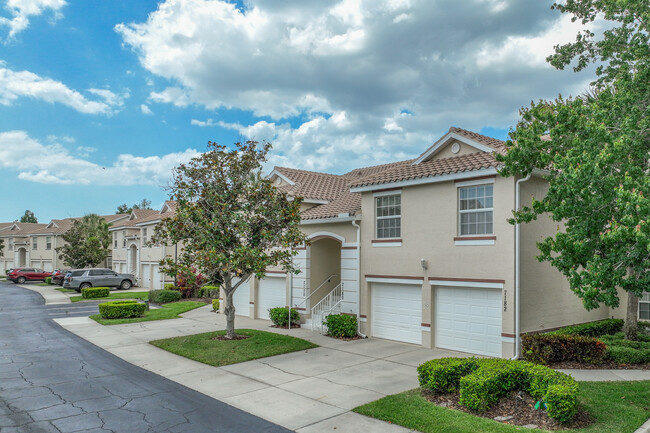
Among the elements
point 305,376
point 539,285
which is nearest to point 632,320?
point 539,285

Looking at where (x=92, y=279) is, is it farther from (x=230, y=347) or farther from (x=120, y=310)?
(x=230, y=347)

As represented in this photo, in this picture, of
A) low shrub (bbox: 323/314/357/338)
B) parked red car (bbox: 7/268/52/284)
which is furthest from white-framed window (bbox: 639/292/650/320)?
parked red car (bbox: 7/268/52/284)

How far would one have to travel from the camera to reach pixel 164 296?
28.8 m

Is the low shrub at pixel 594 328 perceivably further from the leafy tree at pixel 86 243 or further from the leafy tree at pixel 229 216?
the leafy tree at pixel 86 243

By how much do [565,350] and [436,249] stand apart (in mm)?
4606

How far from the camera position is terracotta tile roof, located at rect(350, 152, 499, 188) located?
13.7 m

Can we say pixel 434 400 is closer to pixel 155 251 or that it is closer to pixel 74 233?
pixel 155 251

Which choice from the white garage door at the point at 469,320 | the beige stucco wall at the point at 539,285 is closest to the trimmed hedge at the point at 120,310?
the white garage door at the point at 469,320

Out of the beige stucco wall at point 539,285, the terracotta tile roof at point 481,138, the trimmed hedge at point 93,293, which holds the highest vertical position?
the terracotta tile roof at point 481,138

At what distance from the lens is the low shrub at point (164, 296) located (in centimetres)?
2881

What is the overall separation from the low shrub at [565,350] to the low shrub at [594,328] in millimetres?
1191

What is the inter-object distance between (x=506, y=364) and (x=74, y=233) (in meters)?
46.3

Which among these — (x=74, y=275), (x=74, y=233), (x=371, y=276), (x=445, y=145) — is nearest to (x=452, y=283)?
(x=371, y=276)

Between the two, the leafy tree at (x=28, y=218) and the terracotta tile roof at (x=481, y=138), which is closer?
the terracotta tile roof at (x=481, y=138)
